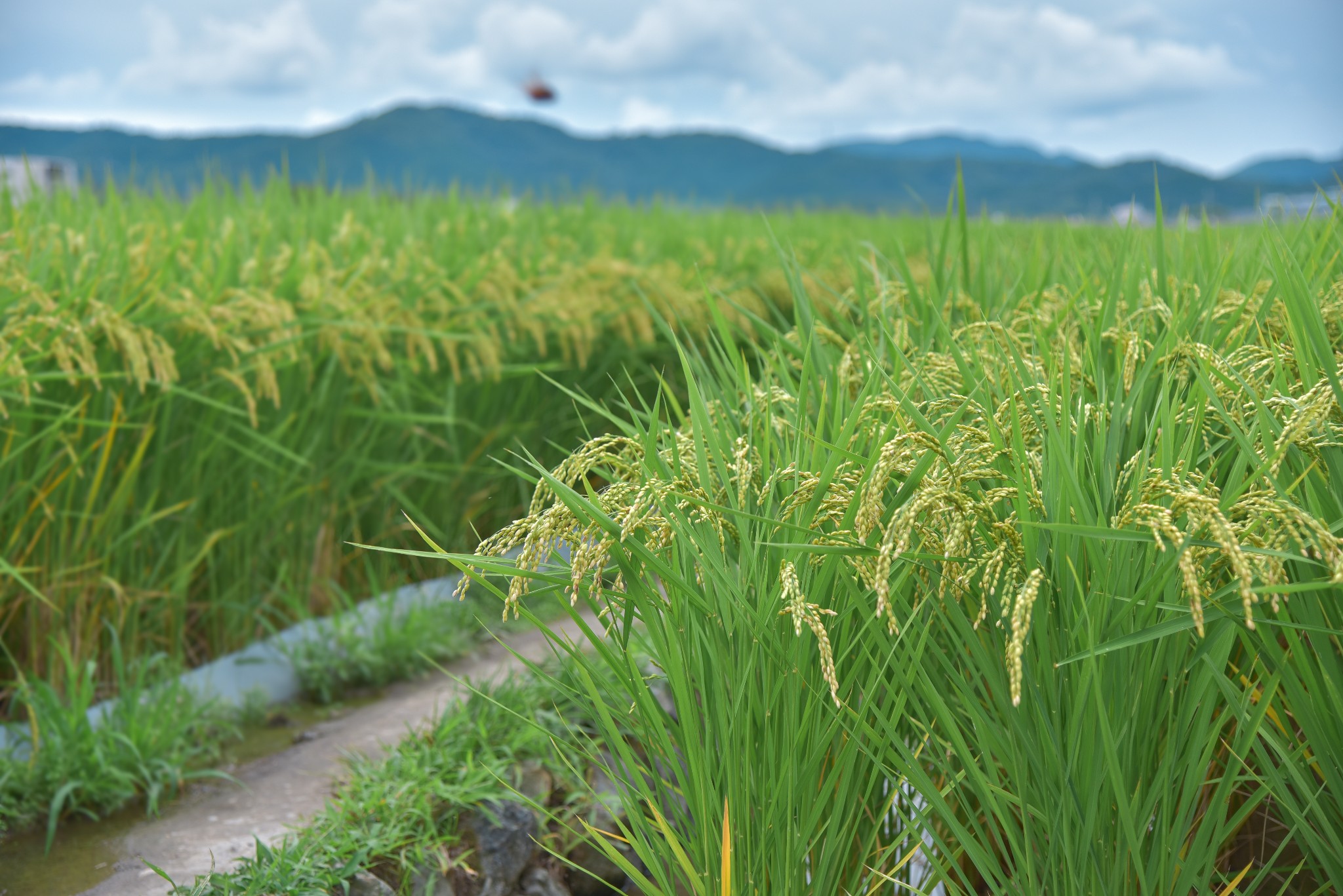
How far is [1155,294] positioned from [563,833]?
1.91 meters

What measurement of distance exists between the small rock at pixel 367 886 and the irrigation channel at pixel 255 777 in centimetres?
27

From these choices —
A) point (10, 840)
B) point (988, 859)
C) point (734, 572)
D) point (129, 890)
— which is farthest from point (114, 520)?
point (988, 859)

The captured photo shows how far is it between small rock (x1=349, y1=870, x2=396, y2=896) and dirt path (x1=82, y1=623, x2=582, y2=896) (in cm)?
25

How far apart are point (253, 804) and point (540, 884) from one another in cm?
83

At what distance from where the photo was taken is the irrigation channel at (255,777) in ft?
8.02

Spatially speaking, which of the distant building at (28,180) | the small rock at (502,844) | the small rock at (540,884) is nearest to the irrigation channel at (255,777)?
the small rock at (502,844)

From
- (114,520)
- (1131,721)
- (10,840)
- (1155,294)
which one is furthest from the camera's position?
(114,520)

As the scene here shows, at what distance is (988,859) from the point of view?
1547 mm

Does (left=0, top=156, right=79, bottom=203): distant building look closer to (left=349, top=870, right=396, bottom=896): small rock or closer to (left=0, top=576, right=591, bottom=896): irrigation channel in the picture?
(left=0, top=576, right=591, bottom=896): irrigation channel

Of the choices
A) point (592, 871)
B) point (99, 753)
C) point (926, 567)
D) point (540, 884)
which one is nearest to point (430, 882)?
point (540, 884)

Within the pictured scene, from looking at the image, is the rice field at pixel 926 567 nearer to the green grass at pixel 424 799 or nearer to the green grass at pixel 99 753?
the green grass at pixel 424 799

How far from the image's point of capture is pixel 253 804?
9.12 ft

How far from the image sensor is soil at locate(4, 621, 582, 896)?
95.0 inches

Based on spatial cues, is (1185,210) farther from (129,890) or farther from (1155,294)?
(129,890)
